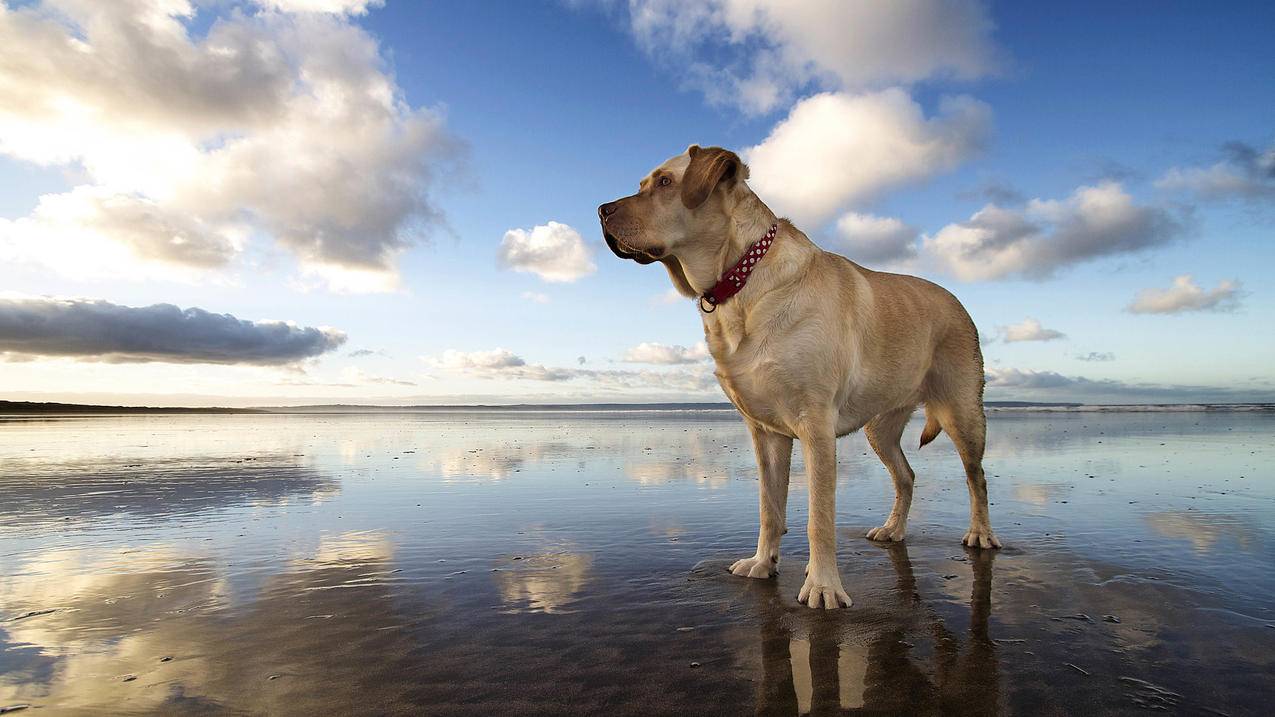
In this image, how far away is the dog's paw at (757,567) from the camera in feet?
15.0

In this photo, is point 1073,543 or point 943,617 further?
point 1073,543

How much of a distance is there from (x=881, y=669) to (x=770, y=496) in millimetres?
1995

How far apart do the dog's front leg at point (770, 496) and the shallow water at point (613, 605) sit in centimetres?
18

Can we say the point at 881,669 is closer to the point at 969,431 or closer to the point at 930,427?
the point at 969,431

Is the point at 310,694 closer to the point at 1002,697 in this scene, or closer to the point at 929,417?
the point at 1002,697

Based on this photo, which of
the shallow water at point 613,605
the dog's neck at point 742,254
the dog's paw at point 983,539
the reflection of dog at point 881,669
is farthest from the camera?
the dog's paw at point 983,539

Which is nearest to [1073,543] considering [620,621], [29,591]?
[620,621]

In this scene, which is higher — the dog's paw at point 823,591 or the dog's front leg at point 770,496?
the dog's front leg at point 770,496

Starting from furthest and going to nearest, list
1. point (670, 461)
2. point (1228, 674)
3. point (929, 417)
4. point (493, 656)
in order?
point (670, 461) → point (929, 417) → point (493, 656) → point (1228, 674)

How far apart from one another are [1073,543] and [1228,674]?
287 centimetres

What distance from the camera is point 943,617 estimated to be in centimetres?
364

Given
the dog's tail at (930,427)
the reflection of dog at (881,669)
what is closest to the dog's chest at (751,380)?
the reflection of dog at (881,669)

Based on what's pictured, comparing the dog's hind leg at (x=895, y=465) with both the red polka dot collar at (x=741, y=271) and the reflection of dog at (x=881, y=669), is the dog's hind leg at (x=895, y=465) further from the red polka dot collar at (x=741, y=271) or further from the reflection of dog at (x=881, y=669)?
the red polka dot collar at (x=741, y=271)

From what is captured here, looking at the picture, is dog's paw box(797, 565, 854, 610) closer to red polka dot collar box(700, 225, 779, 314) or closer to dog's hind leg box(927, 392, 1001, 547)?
red polka dot collar box(700, 225, 779, 314)
